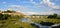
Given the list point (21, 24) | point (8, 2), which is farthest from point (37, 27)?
point (8, 2)

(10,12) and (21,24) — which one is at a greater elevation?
(10,12)

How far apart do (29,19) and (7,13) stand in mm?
333

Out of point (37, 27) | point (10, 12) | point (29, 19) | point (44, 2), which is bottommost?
point (37, 27)

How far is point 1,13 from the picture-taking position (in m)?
1.74

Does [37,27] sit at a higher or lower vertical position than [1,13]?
lower

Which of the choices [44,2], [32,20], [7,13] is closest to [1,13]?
[7,13]

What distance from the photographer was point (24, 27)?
1.70 m

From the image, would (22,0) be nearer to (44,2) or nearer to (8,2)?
(8,2)

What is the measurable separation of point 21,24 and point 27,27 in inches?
3.8

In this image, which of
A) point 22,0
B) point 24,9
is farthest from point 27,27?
point 22,0

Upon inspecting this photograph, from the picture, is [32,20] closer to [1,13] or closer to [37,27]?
[37,27]

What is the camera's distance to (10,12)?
5.73 ft

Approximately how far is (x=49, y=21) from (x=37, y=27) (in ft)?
0.66

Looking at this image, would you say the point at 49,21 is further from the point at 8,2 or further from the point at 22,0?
the point at 8,2
